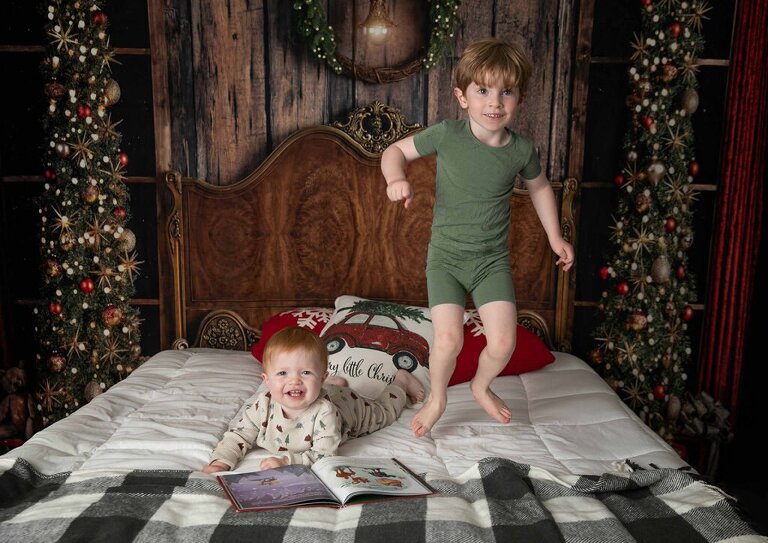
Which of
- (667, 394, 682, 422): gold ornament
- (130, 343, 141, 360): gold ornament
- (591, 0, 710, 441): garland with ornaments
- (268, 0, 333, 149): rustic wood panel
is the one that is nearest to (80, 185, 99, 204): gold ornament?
(130, 343, 141, 360): gold ornament

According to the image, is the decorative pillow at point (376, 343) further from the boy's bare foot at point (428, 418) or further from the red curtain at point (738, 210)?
the red curtain at point (738, 210)

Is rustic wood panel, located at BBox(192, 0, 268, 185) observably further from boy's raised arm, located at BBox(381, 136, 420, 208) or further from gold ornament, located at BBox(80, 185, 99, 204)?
boy's raised arm, located at BBox(381, 136, 420, 208)

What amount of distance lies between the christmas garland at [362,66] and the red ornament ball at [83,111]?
37.6 inches

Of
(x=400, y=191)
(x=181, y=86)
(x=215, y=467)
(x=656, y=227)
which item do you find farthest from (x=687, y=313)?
(x=181, y=86)

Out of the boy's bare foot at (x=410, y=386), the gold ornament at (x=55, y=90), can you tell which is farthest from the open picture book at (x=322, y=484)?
the gold ornament at (x=55, y=90)

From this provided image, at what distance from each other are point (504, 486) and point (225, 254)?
1.88 meters

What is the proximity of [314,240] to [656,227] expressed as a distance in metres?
1.47

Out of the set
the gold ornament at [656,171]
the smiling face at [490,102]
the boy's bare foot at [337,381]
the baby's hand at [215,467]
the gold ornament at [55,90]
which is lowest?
the baby's hand at [215,467]

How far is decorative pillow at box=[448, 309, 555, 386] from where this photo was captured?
8.50ft

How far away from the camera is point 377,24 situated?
2982 millimetres

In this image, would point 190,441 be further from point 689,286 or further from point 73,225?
point 689,286

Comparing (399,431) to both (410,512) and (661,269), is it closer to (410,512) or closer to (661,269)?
(410,512)

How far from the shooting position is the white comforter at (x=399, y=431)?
1869 mm

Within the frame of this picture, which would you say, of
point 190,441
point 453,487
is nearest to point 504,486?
point 453,487
